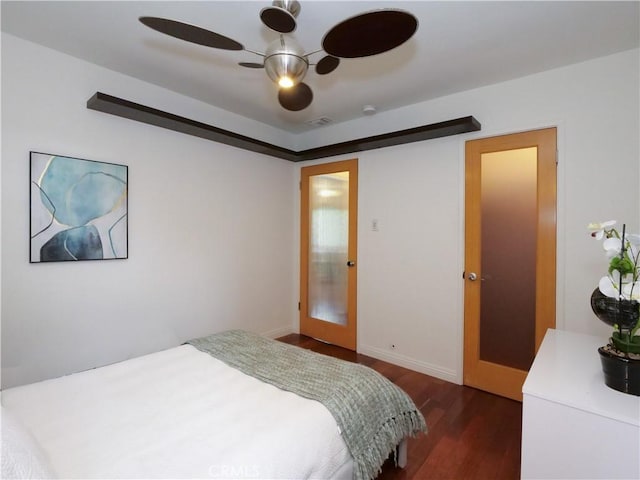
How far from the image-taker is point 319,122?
3648 mm

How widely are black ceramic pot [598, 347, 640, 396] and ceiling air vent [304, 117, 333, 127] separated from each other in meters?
3.13

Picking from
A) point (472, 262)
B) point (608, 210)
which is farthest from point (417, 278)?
point (608, 210)

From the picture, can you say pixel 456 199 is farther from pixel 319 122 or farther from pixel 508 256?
pixel 319 122

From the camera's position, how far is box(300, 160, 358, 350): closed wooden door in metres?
3.59

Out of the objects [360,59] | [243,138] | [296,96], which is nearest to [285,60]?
[296,96]

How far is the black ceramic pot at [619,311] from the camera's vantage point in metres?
1.27

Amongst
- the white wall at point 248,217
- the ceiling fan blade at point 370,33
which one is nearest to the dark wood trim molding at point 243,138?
the white wall at point 248,217

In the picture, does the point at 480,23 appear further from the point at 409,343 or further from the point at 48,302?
the point at 48,302

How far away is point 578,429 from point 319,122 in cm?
340

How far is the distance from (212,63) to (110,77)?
0.86 meters

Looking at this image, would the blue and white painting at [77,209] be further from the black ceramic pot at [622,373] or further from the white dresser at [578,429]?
the black ceramic pot at [622,373]

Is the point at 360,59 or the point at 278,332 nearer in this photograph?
the point at 360,59

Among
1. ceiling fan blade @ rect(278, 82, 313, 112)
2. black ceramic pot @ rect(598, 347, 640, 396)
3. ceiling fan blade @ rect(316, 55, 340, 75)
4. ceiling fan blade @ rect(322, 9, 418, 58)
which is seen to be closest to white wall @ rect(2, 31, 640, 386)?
black ceramic pot @ rect(598, 347, 640, 396)

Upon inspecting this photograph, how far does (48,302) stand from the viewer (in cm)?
220
